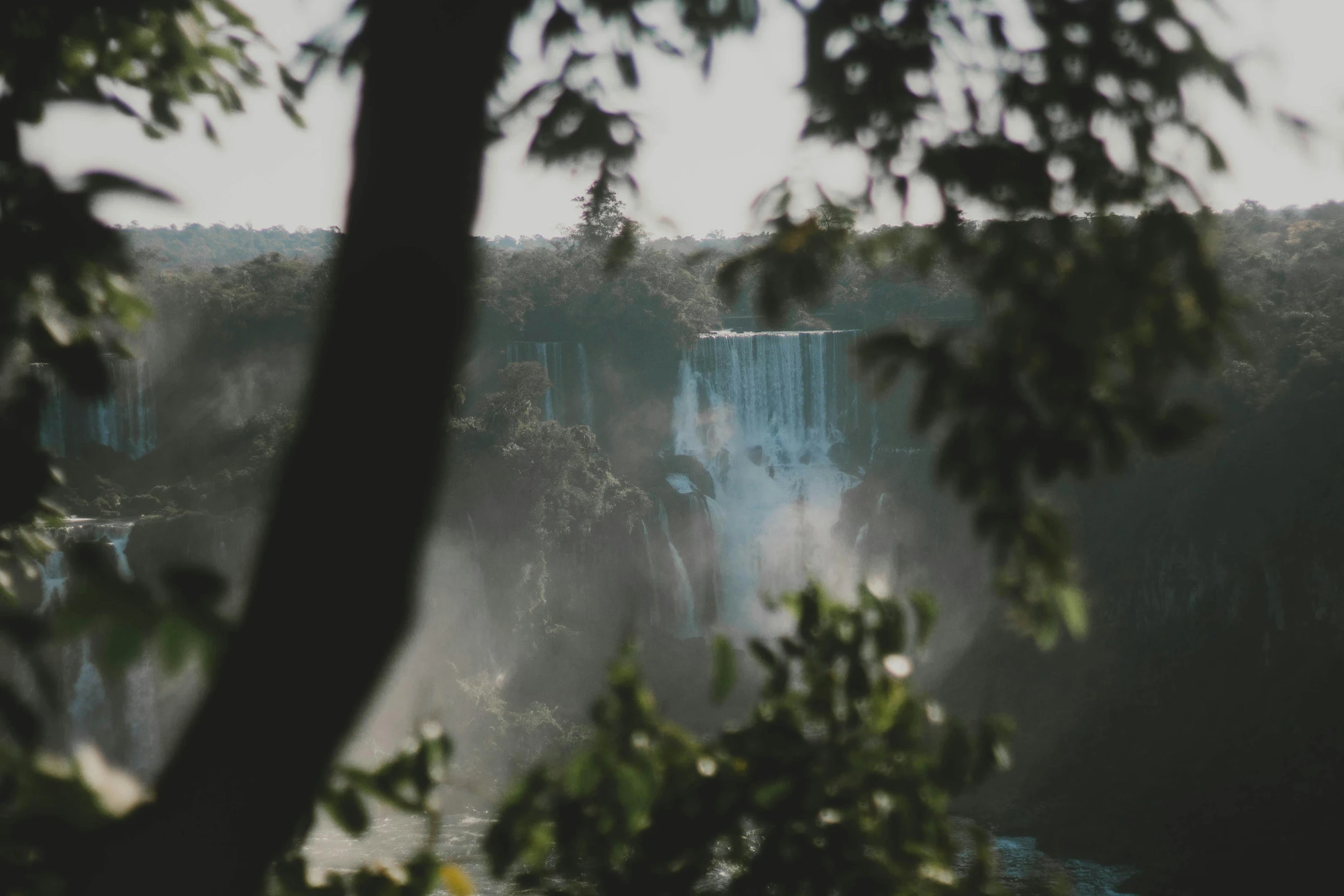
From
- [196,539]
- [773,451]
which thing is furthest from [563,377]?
[196,539]

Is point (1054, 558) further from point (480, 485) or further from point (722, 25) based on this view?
point (480, 485)

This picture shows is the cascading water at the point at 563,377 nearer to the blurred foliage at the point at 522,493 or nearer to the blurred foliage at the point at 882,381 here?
the blurred foliage at the point at 522,493

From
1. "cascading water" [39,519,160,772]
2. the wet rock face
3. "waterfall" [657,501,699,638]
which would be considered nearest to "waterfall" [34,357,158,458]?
"cascading water" [39,519,160,772]

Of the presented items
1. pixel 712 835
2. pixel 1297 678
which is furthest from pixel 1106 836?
pixel 712 835

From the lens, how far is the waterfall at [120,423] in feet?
92.2

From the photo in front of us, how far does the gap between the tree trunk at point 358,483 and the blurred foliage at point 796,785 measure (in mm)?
441

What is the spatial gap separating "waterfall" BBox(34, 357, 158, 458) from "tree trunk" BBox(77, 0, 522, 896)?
2932 cm

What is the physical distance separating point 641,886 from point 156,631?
1033mm

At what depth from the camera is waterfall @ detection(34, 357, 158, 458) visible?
28.1 metres

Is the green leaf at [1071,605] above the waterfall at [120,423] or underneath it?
underneath

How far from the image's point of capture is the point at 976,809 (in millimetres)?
21703

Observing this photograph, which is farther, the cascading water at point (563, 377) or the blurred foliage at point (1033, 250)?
the cascading water at point (563, 377)

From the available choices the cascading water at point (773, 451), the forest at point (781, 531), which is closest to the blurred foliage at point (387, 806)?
the forest at point (781, 531)

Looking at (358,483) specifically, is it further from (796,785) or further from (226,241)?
(226,241)
